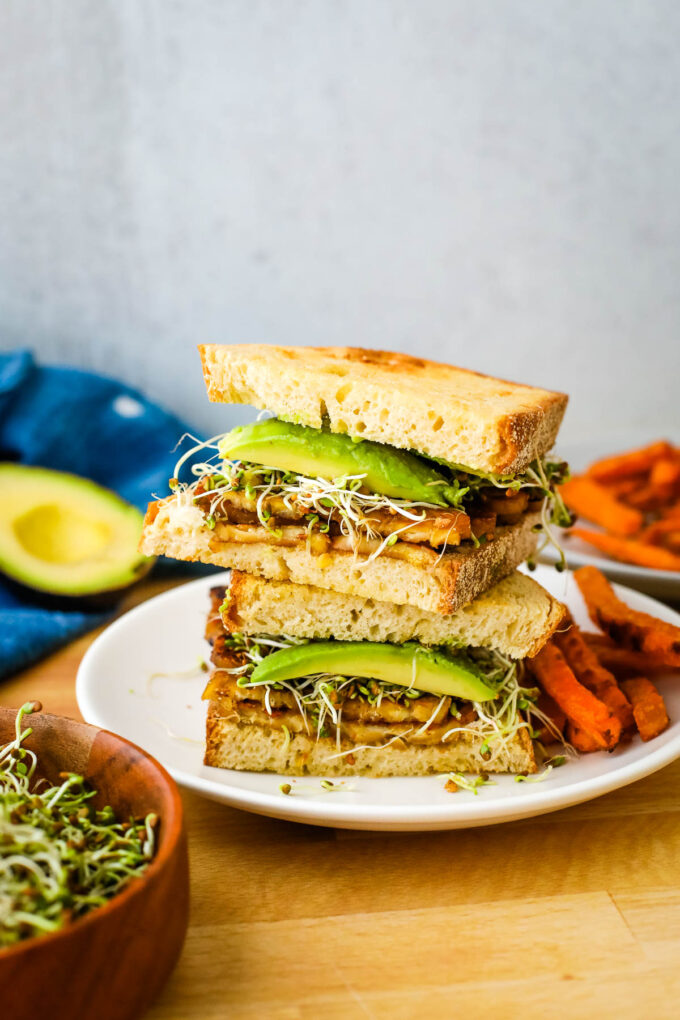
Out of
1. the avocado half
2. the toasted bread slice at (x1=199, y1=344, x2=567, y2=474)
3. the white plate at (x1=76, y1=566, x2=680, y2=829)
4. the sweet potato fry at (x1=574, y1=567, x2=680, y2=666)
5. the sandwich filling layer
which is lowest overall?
the avocado half

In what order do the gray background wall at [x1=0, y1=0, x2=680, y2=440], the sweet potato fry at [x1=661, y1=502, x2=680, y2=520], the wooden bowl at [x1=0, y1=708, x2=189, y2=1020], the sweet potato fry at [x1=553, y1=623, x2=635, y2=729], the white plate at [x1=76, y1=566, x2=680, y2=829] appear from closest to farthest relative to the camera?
the wooden bowl at [x1=0, y1=708, x2=189, y2=1020]
the white plate at [x1=76, y1=566, x2=680, y2=829]
the sweet potato fry at [x1=553, y1=623, x2=635, y2=729]
the sweet potato fry at [x1=661, y1=502, x2=680, y2=520]
the gray background wall at [x1=0, y1=0, x2=680, y2=440]

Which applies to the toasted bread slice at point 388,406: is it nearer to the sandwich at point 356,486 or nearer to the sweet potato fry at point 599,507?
the sandwich at point 356,486

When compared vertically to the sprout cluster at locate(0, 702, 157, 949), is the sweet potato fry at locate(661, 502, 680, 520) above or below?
above

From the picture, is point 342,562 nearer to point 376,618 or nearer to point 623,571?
point 376,618

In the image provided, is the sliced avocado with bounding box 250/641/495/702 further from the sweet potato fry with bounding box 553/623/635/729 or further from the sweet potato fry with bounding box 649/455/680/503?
the sweet potato fry with bounding box 649/455/680/503

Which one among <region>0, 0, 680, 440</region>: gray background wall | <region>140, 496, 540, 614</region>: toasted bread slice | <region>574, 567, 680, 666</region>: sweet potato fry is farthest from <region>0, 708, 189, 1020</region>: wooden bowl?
<region>0, 0, 680, 440</region>: gray background wall

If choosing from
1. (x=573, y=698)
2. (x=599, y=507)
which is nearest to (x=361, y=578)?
(x=573, y=698)

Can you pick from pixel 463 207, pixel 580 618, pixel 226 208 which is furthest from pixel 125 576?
pixel 463 207
